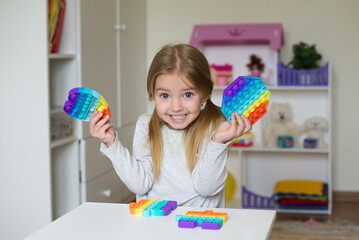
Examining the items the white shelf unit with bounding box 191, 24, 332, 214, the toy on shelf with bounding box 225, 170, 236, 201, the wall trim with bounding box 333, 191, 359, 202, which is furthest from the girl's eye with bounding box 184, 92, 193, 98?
the wall trim with bounding box 333, 191, 359, 202

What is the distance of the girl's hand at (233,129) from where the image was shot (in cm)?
111

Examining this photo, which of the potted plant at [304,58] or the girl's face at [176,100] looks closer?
the girl's face at [176,100]

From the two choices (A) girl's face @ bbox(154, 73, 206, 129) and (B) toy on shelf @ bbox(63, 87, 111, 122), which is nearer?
(B) toy on shelf @ bbox(63, 87, 111, 122)

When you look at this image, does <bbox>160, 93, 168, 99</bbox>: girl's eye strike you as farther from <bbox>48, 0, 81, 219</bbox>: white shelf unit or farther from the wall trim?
the wall trim

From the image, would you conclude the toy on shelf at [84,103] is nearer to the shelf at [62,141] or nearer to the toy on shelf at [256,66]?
the shelf at [62,141]


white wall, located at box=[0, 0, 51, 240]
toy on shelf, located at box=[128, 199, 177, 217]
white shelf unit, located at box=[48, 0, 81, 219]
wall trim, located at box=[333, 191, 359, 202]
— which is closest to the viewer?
toy on shelf, located at box=[128, 199, 177, 217]

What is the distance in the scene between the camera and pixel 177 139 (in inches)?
54.0

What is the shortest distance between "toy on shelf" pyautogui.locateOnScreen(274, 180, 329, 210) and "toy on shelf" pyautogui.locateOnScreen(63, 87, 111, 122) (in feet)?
6.84

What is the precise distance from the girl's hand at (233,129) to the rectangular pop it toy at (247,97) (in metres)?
0.01

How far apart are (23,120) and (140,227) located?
1195 millimetres

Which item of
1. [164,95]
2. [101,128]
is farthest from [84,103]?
[164,95]

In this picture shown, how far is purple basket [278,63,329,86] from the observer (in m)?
2.99

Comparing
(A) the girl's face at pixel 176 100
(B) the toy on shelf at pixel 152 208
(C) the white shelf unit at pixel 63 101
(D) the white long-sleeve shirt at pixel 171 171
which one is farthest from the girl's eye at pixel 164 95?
(C) the white shelf unit at pixel 63 101

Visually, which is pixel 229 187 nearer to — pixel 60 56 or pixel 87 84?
pixel 87 84
